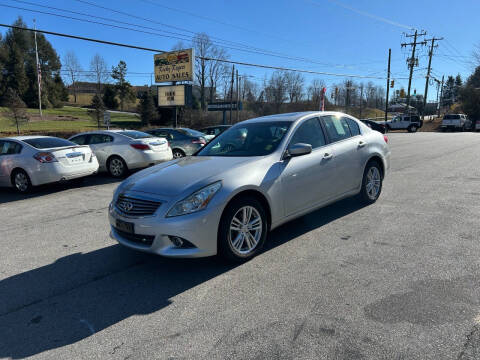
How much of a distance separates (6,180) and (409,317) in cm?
955

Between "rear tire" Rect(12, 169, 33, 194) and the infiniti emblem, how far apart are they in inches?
234

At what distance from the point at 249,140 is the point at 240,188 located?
132 cm

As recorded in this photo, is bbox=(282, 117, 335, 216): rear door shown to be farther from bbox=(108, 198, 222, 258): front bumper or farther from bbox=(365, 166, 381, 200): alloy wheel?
bbox=(365, 166, 381, 200): alloy wheel

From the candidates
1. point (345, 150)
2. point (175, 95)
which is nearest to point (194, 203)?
point (345, 150)

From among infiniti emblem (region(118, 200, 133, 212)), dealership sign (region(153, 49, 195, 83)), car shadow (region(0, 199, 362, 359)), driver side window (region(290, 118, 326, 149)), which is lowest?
car shadow (region(0, 199, 362, 359))

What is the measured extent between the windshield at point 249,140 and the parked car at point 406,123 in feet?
133

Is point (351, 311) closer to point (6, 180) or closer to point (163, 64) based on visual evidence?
point (6, 180)

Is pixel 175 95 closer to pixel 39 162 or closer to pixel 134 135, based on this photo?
pixel 134 135

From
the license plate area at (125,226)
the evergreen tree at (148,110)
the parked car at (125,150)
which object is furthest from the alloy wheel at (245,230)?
the evergreen tree at (148,110)

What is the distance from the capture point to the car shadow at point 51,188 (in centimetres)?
850

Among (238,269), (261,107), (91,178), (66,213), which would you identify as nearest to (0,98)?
(261,107)

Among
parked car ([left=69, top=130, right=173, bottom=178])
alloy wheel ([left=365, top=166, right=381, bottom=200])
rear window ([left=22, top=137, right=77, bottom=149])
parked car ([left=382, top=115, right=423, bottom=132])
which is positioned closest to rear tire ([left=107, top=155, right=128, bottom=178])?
parked car ([left=69, top=130, right=173, bottom=178])

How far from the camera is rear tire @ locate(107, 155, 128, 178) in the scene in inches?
416

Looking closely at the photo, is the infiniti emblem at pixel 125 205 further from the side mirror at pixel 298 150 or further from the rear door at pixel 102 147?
the rear door at pixel 102 147
